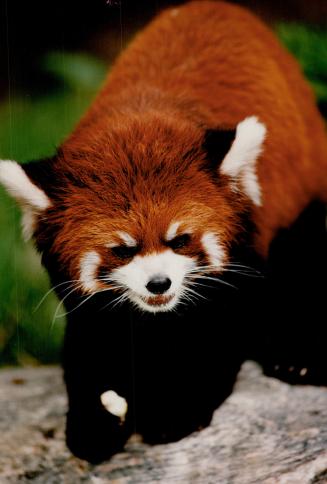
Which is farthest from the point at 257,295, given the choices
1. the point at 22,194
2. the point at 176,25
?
the point at 176,25

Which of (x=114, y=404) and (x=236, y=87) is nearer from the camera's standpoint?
Result: (x=114, y=404)

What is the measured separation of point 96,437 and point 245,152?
978 mm

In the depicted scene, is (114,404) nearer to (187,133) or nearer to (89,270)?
(89,270)

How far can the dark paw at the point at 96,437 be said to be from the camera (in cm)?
207

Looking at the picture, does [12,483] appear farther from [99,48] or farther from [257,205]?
[99,48]

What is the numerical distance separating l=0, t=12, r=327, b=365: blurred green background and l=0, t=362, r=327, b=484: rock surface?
1.96 ft

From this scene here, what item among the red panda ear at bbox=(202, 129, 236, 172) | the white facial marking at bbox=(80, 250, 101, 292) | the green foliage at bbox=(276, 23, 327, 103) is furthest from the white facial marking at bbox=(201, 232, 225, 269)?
the green foliage at bbox=(276, 23, 327, 103)

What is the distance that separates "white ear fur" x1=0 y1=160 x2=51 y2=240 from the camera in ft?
Answer: 6.37

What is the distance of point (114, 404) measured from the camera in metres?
2.09

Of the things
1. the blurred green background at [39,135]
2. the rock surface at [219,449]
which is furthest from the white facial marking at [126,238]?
the blurred green background at [39,135]

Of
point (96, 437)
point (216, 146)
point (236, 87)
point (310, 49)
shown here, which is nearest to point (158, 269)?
point (216, 146)

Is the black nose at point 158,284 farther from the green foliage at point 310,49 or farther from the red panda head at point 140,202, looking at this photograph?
the green foliage at point 310,49

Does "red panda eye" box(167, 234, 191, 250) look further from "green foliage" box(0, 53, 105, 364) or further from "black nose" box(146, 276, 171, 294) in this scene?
"green foliage" box(0, 53, 105, 364)

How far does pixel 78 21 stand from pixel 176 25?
40 centimetres
